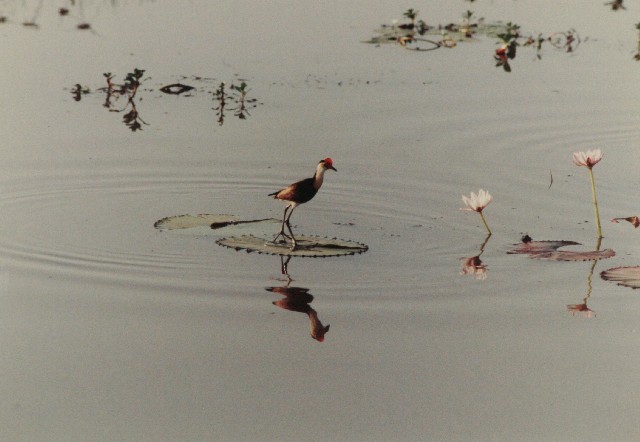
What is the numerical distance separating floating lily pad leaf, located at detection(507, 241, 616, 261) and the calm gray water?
0.25 ft

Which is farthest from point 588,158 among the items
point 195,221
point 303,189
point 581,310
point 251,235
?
point 195,221

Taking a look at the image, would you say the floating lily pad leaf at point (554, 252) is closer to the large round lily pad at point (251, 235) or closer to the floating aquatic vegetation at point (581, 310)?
the floating aquatic vegetation at point (581, 310)

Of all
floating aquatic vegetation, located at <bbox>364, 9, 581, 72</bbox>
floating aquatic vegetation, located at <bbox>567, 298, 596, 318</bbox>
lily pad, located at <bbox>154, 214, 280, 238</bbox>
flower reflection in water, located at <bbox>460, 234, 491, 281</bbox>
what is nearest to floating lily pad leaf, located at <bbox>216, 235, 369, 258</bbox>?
lily pad, located at <bbox>154, 214, 280, 238</bbox>

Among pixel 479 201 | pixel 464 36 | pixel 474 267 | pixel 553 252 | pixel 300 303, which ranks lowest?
pixel 300 303

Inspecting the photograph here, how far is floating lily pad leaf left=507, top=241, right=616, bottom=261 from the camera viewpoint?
9.40 m

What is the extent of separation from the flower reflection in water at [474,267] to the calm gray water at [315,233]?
0.07 meters

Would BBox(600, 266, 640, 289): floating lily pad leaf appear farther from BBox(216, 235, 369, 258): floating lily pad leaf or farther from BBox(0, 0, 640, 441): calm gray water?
BBox(216, 235, 369, 258): floating lily pad leaf

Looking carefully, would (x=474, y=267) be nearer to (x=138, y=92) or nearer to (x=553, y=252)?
(x=553, y=252)

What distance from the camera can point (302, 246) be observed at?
9.46 metres

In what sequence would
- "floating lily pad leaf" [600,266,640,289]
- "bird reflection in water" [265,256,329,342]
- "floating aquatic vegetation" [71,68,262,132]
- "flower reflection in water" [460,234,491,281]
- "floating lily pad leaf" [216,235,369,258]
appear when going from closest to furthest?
"bird reflection in water" [265,256,329,342]
"floating lily pad leaf" [600,266,640,289]
"flower reflection in water" [460,234,491,281]
"floating lily pad leaf" [216,235,369,258]
"floating aquatic vegetation" [71,68,262,132]

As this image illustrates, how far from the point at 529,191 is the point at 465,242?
1714 mm

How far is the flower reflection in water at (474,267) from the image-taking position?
29.7 feet

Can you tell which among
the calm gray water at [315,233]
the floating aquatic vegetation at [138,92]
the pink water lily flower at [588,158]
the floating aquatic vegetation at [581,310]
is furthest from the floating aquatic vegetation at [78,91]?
the floating aquatic vegetation at [581,310]

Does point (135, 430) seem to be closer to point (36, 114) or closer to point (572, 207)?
point (572, 207)
